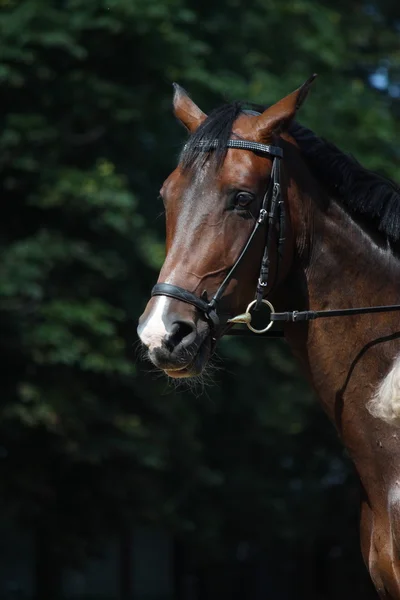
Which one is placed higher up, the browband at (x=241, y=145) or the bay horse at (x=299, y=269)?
the browband at (x=241, y=145)

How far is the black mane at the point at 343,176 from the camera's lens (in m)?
4.09

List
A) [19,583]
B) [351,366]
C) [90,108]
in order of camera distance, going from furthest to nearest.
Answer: [19,583] → [90,108] → [351,366]

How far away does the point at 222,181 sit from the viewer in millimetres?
3957

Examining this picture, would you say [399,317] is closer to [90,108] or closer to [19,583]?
[90,108]

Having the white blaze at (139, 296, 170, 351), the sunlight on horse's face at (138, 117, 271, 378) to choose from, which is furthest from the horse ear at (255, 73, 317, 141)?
the white blaze at (139, 296, 170, 351)

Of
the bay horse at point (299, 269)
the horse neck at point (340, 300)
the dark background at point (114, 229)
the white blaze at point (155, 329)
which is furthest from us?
the dark background at point (114, 229)

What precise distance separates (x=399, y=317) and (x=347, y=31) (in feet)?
45.4

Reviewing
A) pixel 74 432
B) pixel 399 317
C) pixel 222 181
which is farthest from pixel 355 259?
pixel 74 432

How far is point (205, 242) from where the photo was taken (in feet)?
12.8

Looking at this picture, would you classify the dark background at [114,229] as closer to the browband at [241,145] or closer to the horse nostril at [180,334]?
the browband at [241,145]

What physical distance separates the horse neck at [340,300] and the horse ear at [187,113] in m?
0.56

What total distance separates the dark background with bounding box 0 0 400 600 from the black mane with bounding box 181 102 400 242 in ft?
18.6

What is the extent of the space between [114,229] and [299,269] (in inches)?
345

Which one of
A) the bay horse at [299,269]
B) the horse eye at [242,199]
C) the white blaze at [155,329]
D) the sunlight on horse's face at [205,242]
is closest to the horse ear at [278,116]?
the bay horse at [299,269]
